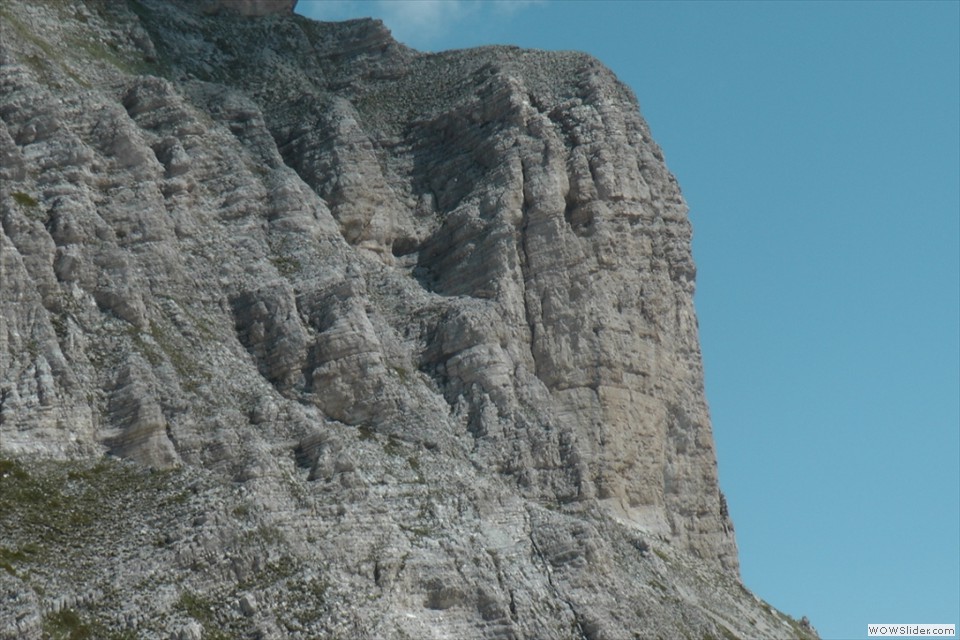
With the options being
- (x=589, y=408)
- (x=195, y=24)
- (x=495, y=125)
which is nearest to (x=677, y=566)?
(x=589, y=408)

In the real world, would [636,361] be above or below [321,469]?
above

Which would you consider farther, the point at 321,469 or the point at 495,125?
the point at 495,125

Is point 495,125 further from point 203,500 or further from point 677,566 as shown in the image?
point 203,500

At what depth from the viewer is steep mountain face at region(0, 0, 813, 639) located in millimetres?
95938

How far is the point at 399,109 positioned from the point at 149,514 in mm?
46573

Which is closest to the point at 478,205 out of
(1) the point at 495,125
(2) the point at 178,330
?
(1) the point at 495,125

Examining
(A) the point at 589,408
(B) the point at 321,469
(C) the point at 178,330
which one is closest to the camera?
(B) the point at 321,469

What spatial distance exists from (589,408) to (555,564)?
1745cm

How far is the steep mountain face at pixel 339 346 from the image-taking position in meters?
95.9

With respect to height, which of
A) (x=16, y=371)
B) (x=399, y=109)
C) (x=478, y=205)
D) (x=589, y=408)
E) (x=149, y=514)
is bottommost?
(x=149, y=514)

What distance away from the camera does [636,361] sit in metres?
122

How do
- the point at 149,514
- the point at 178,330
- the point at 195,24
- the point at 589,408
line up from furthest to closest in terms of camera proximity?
the point at 195,24 < the point at 589,408 < the point at 178,330 < the point at 149,514

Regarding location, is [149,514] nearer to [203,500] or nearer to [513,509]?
[203,500]

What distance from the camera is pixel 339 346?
110625 mm
